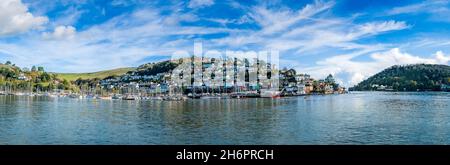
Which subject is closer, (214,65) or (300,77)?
(214,65)

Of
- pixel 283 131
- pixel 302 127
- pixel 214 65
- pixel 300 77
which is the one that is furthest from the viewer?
pixel 300 77

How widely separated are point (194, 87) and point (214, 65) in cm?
2587

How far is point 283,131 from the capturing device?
937 inches
